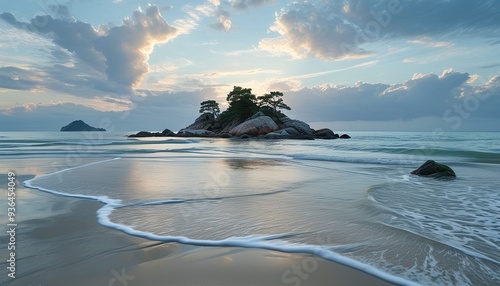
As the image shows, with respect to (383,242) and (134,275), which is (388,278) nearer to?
(383,242)

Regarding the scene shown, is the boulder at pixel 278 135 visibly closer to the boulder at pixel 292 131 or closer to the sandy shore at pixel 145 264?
the boulder at pixel 292 131

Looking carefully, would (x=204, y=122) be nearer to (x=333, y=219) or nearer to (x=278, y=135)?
(x=278, y=135)

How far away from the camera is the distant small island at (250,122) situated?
6681cm

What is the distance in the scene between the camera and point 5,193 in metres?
7.74

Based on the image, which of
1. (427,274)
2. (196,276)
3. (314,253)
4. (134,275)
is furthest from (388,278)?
(134,275)

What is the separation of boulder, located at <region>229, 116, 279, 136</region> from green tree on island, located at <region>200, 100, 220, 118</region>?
2203 centimetres

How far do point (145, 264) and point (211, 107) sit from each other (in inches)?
3432

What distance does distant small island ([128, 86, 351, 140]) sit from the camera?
66812 mm

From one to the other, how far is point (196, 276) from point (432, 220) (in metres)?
4.87

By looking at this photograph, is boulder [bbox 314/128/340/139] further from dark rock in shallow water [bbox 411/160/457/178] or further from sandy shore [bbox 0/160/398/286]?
sandy shore [bbox 0/160/398/286]

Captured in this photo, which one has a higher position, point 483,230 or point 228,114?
point 228,114

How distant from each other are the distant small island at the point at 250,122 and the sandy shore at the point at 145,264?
59.4 metres

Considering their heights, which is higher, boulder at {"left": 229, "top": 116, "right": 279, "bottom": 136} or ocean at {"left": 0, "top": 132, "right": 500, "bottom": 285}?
boulder at {"left": 229, "top": 116, "right": 279, "bottom": 136}

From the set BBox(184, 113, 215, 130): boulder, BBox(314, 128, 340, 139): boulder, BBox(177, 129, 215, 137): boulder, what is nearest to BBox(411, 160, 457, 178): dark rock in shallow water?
BBox(314, 128, 340, 139): boulder
